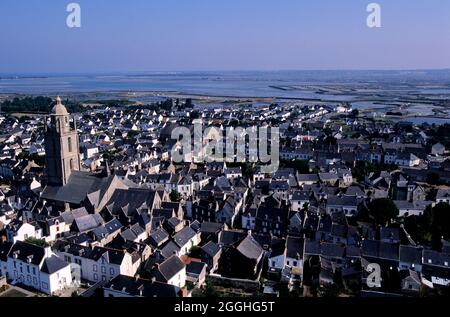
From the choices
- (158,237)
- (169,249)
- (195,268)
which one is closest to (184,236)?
(158,237)

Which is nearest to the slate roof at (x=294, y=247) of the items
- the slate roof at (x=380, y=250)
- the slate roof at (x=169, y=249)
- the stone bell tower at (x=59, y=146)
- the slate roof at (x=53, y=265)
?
the slate roof at (x=380, y=250)

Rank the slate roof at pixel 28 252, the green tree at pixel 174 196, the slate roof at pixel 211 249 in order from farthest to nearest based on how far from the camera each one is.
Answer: the green tree at pixel 174 196
the slate roof at pixel 211 249
the slate roof at pixel 28 252

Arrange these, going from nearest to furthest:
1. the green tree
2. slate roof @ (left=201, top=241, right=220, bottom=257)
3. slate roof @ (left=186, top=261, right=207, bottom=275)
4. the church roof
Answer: slate roof @ (left=186, top=261, right=207, bottom=275)
slate roof @ (left=201, top=241, right=220, bottom=257)
the church roof
the green tree

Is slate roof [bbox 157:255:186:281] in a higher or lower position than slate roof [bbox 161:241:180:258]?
higher

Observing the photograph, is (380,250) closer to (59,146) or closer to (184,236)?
(184,236)

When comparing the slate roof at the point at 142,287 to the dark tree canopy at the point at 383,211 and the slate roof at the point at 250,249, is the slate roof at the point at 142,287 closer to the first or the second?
the slate roof at the point at 250,249

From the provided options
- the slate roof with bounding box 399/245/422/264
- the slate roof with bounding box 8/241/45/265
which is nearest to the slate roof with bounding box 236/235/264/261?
the slate roof with bounding box 399/245/422/264

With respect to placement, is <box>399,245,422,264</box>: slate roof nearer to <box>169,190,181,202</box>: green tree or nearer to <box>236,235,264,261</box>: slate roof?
<box>236,235,264,261</box>: slate roof

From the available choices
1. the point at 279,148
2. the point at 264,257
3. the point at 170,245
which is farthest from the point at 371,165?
the point at 170,245
